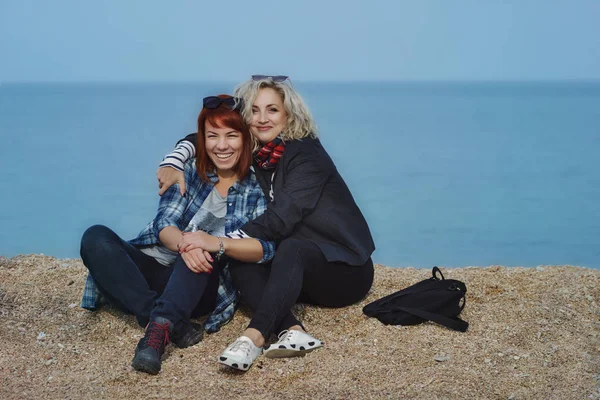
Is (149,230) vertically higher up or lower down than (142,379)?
higher up

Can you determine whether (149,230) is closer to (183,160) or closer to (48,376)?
(183,160)

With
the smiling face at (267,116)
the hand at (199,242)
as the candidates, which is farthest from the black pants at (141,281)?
the smiling face at (267,116)

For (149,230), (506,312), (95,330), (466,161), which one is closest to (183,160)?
(149,230)

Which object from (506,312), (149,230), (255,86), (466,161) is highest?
(255,86)

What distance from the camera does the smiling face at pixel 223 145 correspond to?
4.22 meters

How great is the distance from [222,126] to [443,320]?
1664 millimetres

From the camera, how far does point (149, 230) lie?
14.3 feet

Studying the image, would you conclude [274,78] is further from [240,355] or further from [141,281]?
[240,355]

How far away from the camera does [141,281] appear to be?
4082mm

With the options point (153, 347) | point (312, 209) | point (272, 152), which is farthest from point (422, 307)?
point (153, 347)

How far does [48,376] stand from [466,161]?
2119 cm

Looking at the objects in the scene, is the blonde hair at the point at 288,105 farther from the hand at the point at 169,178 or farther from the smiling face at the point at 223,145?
the hand at the point at 169,178

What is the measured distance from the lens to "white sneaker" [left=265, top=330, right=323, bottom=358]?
3.87 meters

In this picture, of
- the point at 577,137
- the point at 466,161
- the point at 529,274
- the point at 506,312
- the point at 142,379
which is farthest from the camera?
the point at 577,137
